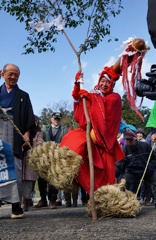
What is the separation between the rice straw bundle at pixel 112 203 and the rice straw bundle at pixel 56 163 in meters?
0.53

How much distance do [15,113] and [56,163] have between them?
1.02 meters

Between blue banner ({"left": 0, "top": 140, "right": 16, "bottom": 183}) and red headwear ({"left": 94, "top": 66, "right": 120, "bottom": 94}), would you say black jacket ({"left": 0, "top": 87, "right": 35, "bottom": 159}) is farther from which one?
red headwear ({"left": 94, "top": 66, "right": 120, "bottom": 94})

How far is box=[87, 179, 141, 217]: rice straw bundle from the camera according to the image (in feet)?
16.4

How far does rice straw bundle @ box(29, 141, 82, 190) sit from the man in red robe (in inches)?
14.8

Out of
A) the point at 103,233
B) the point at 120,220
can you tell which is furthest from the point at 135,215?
the point at 103,233

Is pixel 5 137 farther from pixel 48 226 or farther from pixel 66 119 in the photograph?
pixel 66 119

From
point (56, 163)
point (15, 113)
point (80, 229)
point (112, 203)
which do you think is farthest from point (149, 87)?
point (15, 113)

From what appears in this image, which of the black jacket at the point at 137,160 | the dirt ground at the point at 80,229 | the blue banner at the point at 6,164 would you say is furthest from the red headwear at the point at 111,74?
the black jacket at the point at 137,160

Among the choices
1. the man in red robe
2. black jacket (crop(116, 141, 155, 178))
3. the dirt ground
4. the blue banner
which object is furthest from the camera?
black jacket (crop(116, 141, 155, 178))

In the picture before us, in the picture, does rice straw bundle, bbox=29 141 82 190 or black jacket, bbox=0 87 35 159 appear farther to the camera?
black jacket, bbox=0 87 35 159

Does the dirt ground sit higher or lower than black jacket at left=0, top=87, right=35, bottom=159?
lower

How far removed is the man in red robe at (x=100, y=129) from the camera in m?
5.15

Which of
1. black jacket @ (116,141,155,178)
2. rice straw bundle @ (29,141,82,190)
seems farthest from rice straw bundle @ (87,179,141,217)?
black jacket @ (116,141,155,178)

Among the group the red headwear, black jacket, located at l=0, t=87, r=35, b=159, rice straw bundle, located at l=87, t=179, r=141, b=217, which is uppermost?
the red headwear
